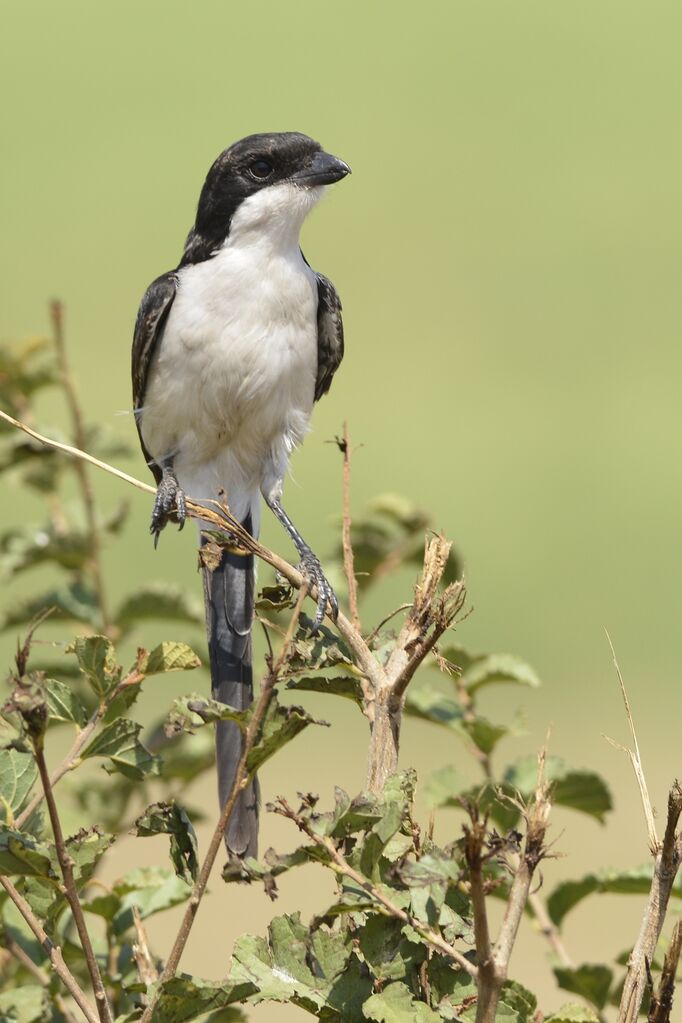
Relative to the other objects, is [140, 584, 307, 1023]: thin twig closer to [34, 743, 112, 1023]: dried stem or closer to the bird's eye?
[34, 743, 112, 1023]: dried stem

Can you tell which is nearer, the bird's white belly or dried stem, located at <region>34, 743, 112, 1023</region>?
dried stem, located at <region>34, 743, 112, 1023</region>

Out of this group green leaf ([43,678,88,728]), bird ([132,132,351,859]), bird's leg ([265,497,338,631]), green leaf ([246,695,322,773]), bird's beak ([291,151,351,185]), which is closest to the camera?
green leaf ([246,695,322,773])

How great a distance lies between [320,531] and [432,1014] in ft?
46.4

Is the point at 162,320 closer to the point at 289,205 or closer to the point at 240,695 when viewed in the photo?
the point at 289,205

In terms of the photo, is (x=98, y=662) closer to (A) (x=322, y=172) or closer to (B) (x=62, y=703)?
(B) (x=62, y=703)

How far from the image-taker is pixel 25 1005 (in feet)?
6.24

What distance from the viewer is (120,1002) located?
2.15 meters

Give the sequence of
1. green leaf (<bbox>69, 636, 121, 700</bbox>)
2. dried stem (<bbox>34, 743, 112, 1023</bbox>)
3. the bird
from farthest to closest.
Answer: the bird, green leaf (<bbox>69, 636, 121, 700</bbox>), dried stem (<bbox>34, 743, 112, 1023</bbox>)

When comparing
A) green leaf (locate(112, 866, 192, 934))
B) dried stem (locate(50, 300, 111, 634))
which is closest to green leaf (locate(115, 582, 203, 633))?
dried stem (locate(50, 300, 111, 634))

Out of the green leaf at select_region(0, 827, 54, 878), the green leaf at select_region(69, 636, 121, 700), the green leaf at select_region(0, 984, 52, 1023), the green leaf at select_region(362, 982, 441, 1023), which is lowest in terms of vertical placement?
the green leaf at select_region(0, 984, 52, 1023)

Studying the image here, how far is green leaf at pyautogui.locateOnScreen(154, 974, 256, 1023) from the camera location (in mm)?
1444

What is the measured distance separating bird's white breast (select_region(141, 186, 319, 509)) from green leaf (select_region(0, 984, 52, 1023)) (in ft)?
7.50

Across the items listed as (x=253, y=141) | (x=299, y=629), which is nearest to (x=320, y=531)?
(x=253, y=141)

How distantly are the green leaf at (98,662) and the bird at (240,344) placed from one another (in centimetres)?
201
